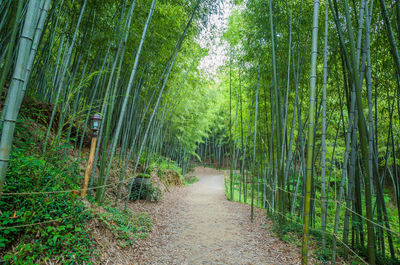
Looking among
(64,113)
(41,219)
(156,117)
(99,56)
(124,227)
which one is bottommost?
(124,227)

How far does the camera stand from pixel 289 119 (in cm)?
512

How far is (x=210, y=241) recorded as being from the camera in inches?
122

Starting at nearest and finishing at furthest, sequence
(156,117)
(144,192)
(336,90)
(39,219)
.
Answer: (39,219) < (336,90) < (144,192) < (156,117)

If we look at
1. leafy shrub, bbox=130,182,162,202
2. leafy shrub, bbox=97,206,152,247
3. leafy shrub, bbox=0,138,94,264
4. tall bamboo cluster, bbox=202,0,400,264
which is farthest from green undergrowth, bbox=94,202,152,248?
tall bamboo cluster, bbox=202,0,400,264

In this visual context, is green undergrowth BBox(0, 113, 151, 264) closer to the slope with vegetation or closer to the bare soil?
the slope with vegetation

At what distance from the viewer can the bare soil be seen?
2.48 meters

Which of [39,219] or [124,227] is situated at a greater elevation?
[39,219]

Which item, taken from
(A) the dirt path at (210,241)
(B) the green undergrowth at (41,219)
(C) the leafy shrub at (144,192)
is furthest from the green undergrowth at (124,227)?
(C) the leafy shrub at (144,192)

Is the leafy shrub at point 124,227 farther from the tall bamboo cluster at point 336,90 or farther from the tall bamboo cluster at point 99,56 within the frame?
the tall bamboo cluster at point 336,90

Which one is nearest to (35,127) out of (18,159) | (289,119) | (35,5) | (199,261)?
(18,159)

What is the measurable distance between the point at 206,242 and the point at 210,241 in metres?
0.07

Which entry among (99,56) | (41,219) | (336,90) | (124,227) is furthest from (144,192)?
(336,90)

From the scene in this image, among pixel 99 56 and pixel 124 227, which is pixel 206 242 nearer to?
pixel 124 227

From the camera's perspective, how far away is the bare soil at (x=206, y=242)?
2480 millimetres
